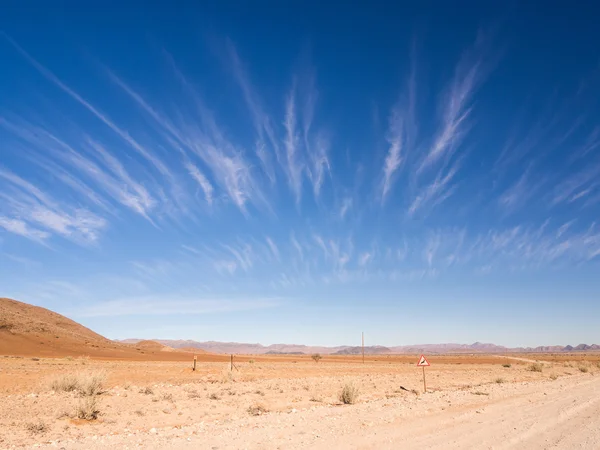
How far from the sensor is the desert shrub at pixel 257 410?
1636 cm

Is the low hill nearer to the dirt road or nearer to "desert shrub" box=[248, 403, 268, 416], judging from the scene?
"desert shrub" box=[248, 403, 268, 416]

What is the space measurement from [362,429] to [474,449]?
3.58 metres

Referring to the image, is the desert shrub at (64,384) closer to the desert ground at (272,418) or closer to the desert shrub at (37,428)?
the desert ground at (272,418)

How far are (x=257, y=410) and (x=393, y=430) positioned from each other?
21.9ft

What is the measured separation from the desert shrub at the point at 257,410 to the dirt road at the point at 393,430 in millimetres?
627

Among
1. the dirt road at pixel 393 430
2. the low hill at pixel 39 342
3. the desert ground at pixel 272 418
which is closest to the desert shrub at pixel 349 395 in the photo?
the desert ground at pixel 272 418

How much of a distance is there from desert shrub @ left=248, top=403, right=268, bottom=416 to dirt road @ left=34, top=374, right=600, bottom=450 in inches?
24.7

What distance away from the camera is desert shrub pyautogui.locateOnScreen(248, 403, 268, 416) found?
53.7 feet

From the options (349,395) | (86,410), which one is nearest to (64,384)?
(86,410)

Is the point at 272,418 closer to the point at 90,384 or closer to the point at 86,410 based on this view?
the point at 86,410

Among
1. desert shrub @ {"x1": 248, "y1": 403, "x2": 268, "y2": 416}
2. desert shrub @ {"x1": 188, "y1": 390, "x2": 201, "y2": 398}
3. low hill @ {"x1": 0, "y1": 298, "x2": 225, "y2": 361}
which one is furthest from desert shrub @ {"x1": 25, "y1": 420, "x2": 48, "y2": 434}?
low hill @ {"x1": 0, "y1": 298, "x2": 225, "y2": 361}

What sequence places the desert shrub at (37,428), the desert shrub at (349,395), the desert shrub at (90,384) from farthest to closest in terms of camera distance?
the desert shrub at (90,384) → the desert shrub at (349,395) → the desert shrub at (37,428)

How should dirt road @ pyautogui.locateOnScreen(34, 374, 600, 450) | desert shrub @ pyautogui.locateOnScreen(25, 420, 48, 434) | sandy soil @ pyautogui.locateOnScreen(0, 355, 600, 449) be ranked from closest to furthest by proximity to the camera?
dirt road @ pyautogui.locateOnScreen(34, 374, 600, 450) → sandy soil @ pyautogui.locateOnScreen(0, 355, 600, 449) → desert shrub @ pyautogui.locateOnScreen(25, 420, 48, 434)

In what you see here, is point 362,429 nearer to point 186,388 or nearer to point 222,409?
point 222,409
